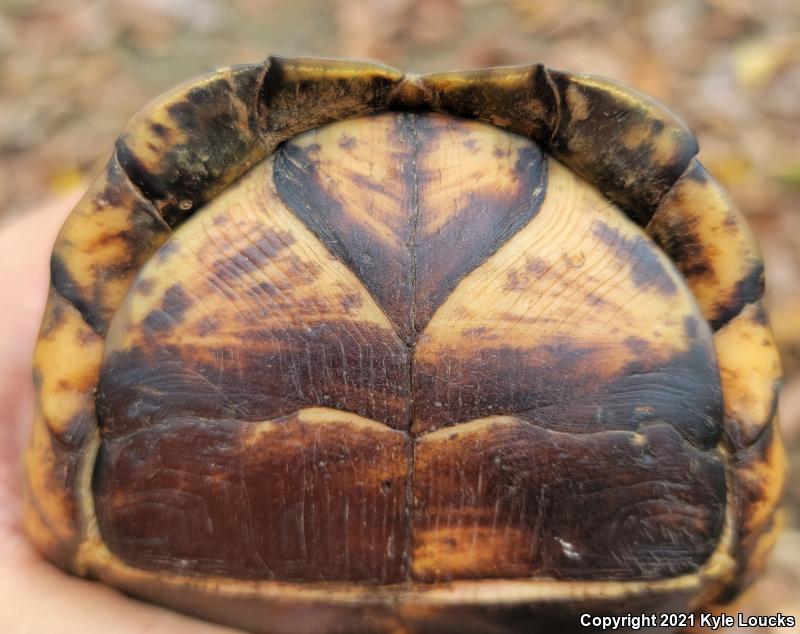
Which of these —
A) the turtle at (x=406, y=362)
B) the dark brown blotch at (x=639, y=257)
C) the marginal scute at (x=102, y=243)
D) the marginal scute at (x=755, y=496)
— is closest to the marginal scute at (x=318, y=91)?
the turtle at (x=406, y=362)

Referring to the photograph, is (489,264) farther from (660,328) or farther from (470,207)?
(660,328)

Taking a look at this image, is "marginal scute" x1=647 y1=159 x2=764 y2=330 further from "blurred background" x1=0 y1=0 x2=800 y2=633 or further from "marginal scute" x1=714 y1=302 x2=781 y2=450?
"blurred background" x1=0 y1=0 x2=800 y2=633

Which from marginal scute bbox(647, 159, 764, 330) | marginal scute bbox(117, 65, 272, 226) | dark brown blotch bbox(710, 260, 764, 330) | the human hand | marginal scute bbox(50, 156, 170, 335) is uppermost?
marginal scute bbox(117, 65, 272, 226)

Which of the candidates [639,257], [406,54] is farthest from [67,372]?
[406,54]

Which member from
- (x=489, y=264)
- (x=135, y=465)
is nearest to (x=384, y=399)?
(x=489, y=264)

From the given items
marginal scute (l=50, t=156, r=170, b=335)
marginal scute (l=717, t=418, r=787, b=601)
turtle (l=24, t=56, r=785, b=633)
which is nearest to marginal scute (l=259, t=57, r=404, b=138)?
turtle (l=24, t=56, r=785, b=633)

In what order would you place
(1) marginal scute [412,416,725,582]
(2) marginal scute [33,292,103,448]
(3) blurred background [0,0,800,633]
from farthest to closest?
(3) blurred background [0,0,800,633]
(2) marginal scute [33,292,103,448]
(1) marginal scute [412,416,725,582]

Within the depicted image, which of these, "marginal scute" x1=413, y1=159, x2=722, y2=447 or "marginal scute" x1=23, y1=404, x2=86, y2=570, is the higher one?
"marginal scute" x1=413, y1=159, x2=722, y2=447

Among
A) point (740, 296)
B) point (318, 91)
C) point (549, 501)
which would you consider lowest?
point (549, 501)

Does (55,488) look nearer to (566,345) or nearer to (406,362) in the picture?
(406,362)
